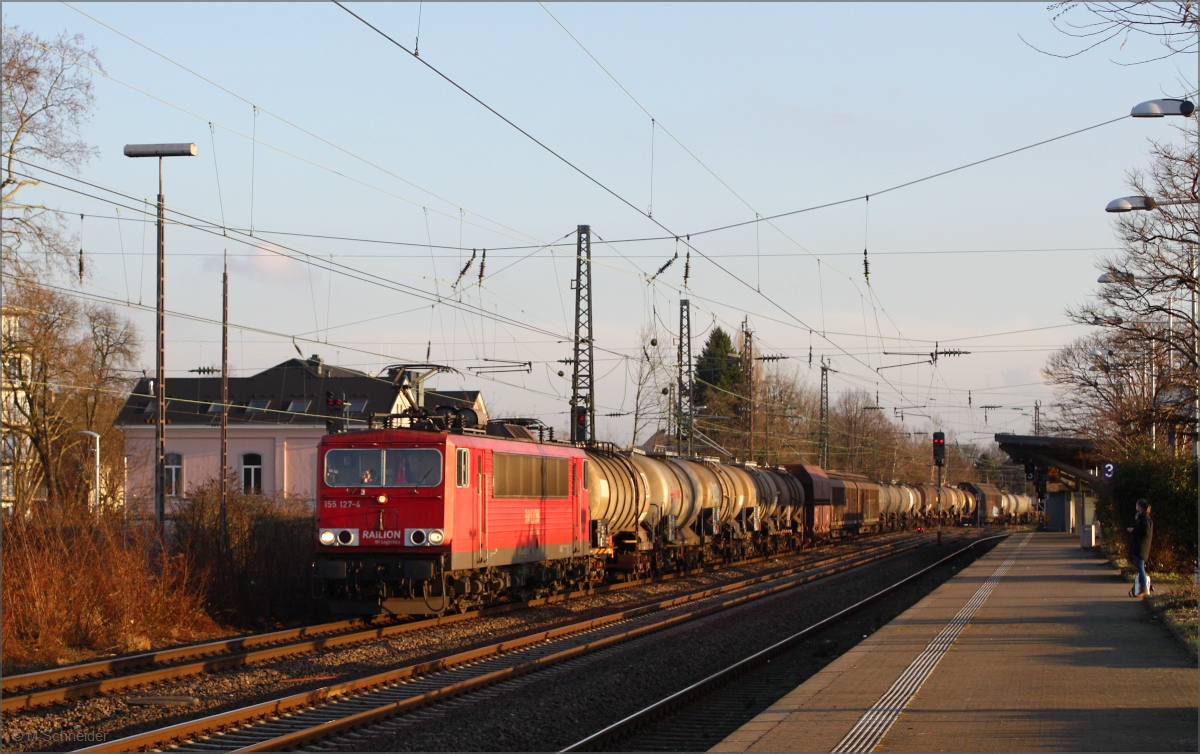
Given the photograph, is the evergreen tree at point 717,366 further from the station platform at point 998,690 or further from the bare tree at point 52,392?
the station platform at point 998,690

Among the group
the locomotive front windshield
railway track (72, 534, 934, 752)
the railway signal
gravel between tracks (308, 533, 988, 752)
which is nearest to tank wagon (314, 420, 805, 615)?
the locomotive front windshield

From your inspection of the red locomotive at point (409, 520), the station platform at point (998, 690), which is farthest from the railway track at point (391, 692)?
the station platform at point (998, 690)

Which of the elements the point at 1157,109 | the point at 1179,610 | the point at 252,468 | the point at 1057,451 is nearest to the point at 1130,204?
the point at 1157,109

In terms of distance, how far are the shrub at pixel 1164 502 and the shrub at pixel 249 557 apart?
18940 millimetres

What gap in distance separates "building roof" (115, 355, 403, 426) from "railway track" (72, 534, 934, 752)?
139ft

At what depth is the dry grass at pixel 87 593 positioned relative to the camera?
1573 centimetres

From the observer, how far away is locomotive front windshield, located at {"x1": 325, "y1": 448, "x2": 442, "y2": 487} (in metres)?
18.8

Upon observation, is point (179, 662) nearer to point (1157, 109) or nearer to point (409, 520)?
point (409, 520)

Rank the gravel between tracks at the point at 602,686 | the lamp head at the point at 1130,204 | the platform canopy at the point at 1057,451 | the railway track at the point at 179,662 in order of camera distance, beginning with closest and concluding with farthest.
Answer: the gravel between tracks at the point at 602,686 < the railway track at the point at 179,662 < the lamp head at the point at 1130,204 < the platform canopy at the point at 1057,451

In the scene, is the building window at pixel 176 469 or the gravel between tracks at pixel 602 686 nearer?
the gravel between tracks at pixel 602 686

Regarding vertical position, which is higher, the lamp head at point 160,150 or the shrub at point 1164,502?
the lamp head at point 160,150

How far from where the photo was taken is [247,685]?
1333cm

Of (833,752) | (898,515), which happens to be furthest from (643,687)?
(898,515)

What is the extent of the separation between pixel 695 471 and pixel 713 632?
579 inches
